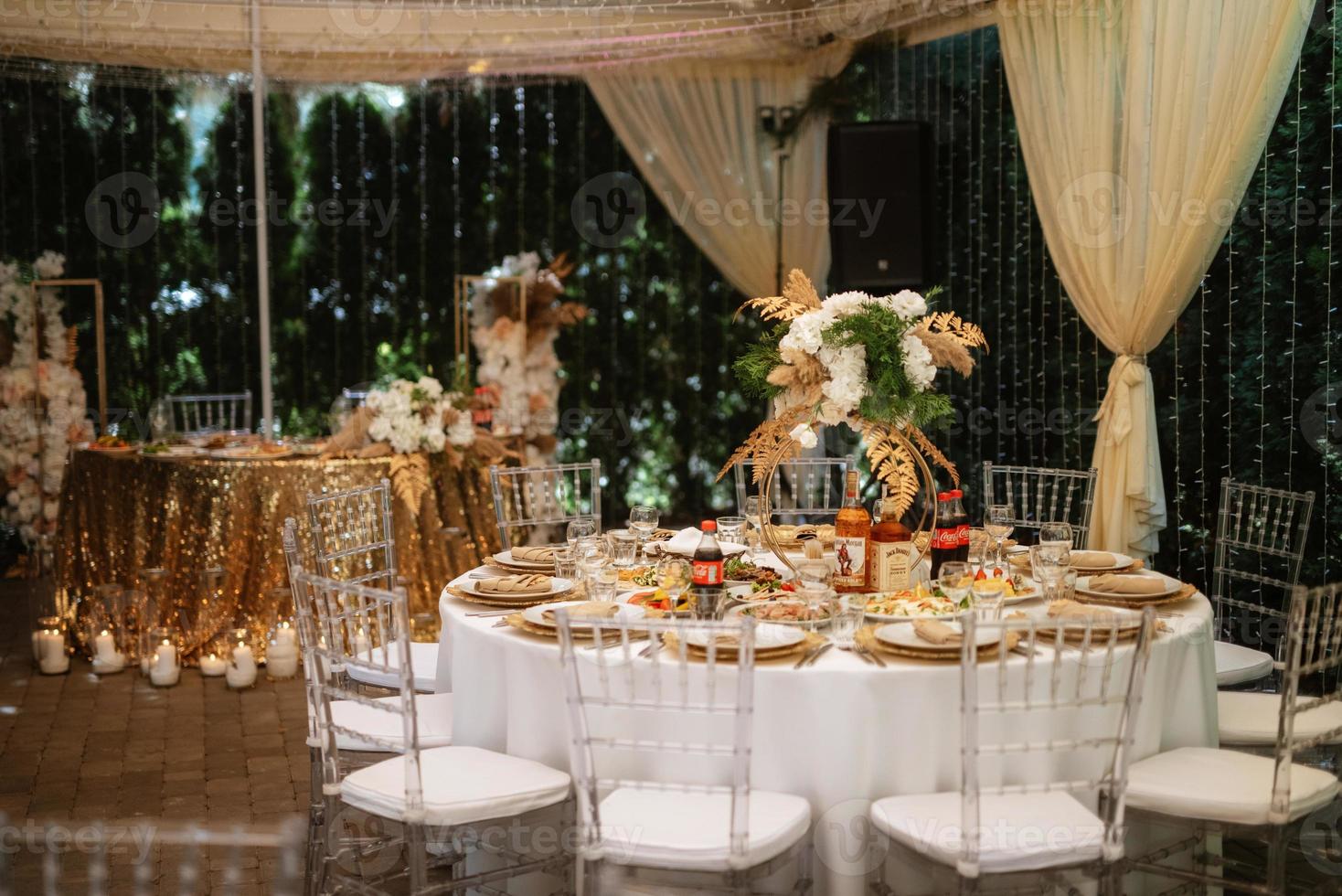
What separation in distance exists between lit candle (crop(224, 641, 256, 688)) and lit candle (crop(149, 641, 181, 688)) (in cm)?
23

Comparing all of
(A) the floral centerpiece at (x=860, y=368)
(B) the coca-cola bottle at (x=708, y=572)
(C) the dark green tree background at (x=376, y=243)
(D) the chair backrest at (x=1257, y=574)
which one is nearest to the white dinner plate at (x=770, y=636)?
(B) the coca-cola bottle at (x=708, y=572)

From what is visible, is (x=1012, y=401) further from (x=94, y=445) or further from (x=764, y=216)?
(x=94, y=445)

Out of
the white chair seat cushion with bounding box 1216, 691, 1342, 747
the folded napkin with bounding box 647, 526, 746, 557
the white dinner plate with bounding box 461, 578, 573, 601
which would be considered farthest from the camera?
the folded napkin with bounding box 647, 526, 746, 557

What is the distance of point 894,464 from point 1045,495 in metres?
3.10

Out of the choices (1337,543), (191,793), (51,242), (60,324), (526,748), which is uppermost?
(51,242)

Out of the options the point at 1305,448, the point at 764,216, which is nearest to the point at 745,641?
the point at 1305,448

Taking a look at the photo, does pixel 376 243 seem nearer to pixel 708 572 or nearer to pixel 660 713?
pixel 708 572

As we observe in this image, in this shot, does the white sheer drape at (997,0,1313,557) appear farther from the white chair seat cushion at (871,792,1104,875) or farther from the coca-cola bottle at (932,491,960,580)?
the white chair seat cushion at (871,792,1104,875)

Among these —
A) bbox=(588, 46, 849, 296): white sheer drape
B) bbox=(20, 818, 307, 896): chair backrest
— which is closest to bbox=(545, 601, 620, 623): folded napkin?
bbox=(20, 818, 307, 896): chair backrest

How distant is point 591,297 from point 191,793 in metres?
4.81

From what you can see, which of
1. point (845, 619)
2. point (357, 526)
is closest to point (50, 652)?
point (357, 526)

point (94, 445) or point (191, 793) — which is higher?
point (94, 445)

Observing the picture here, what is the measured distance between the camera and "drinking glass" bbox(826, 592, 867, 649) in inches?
116

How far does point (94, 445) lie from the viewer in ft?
19.5
